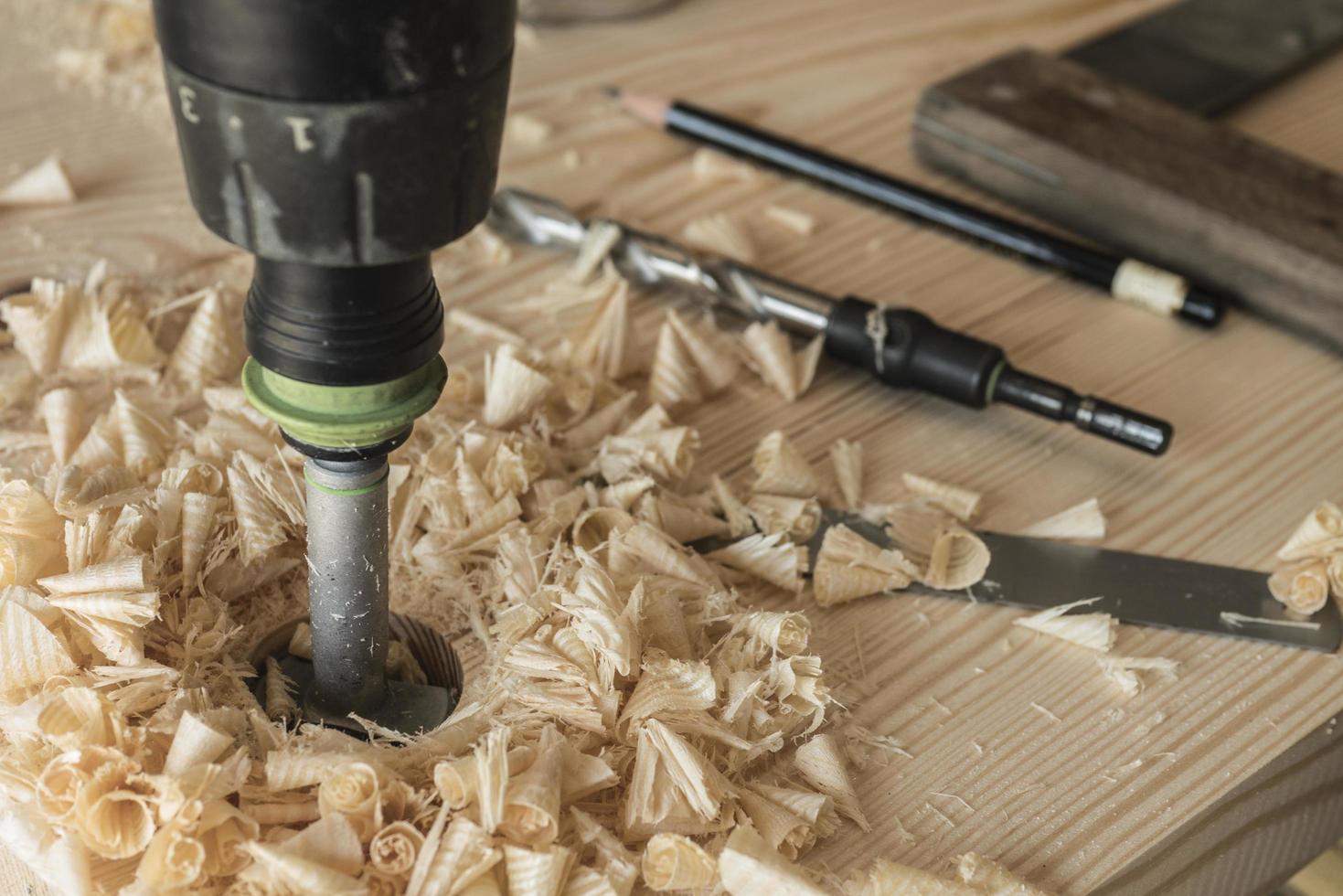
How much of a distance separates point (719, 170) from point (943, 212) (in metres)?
0.21

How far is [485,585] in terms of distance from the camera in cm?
83

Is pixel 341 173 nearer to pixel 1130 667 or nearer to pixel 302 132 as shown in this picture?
pixel 302 132

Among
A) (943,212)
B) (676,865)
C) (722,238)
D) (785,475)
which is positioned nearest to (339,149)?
(676,865)

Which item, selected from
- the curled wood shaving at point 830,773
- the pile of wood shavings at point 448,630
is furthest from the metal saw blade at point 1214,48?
the curled wood shaving at point 830,773

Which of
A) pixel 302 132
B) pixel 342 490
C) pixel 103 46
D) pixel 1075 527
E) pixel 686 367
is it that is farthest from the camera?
pixel 103 46

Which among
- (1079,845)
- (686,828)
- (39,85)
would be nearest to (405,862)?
(686,828)

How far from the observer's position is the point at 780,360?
1.05m

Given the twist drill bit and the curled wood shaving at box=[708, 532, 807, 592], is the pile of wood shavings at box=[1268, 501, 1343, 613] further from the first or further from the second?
the curled wood shaving at box=[708, 532, 807, 592]

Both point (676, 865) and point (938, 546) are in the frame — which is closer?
point (676, 865)

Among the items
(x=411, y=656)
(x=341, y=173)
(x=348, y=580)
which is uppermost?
(x=341, y=173)

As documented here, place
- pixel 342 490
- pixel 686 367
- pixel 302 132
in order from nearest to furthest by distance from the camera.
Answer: pixel 302 132, pixel 342 490, pixel 686 367

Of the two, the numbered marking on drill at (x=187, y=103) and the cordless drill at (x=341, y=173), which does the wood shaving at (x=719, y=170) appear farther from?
the numbered marking on drill at (x=187, y=103)

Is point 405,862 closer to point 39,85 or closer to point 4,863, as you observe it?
point 4,863

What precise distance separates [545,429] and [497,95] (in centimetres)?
41
